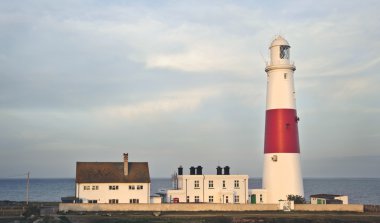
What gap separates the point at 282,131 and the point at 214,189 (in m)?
10.2

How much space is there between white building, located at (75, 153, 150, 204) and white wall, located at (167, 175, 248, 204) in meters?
3.63

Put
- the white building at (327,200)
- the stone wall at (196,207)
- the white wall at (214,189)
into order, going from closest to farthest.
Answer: the stone wall at (196,207) → the white building at (327,200) → the white wall at (214,189)

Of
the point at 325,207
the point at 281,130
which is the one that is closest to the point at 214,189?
the point at 281,130

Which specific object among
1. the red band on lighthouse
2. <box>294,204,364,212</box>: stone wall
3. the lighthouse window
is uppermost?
the lighthouse window

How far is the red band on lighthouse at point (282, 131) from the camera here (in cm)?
5141

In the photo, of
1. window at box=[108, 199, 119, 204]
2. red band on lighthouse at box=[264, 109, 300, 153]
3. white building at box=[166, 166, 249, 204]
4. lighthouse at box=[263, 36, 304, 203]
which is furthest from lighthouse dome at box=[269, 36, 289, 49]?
window at box=[108, 199, 119, 204]

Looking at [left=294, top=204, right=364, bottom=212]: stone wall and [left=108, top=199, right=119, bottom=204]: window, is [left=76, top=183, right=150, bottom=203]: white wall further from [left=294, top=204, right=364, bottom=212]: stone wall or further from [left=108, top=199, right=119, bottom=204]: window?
[left=294, top=204, right=364, bottom=212]: stone wall

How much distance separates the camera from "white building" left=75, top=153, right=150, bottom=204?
52.0 meters

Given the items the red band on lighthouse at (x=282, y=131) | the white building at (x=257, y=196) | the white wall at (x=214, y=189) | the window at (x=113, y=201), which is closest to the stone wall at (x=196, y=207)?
the white building at (x=257, y=196)

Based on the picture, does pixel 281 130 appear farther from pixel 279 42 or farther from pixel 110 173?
pixel 110 173

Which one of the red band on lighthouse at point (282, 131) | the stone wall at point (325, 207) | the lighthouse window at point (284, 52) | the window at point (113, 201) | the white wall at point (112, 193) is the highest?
the lighthouse window at point (284, 52)

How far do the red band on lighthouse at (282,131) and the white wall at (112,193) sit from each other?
1301cm

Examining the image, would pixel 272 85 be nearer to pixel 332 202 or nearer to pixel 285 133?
pixel 285 133

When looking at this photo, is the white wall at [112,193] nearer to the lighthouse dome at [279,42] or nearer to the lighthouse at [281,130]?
the lighthouse at [281,130]
